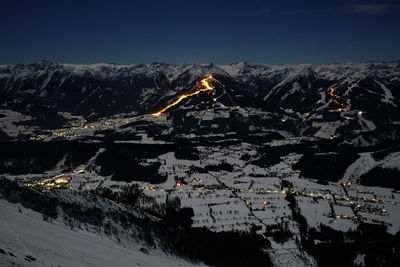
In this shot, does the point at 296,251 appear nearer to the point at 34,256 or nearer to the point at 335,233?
the point at 335,233

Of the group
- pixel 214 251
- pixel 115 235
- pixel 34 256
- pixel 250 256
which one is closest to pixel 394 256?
pixel 250 256

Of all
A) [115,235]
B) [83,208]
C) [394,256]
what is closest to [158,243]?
[115,235]

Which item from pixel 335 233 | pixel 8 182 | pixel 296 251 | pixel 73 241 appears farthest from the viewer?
pixel 335 233

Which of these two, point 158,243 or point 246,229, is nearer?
point 158,243

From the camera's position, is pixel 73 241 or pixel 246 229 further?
pixel 246 229

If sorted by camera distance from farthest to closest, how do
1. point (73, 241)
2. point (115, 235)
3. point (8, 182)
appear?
point (8, 182), point (115, 235), point (73, 241)

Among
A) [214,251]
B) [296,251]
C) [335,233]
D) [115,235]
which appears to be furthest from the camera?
[335,233]

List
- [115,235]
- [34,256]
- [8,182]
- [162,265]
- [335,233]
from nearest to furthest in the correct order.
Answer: [34,256] < [162,265] < [115,235] < [8,182] < [335,233]

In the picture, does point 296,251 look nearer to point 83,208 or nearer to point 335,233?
point 335,233

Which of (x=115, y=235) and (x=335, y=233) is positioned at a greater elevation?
(x=335, y=233)
